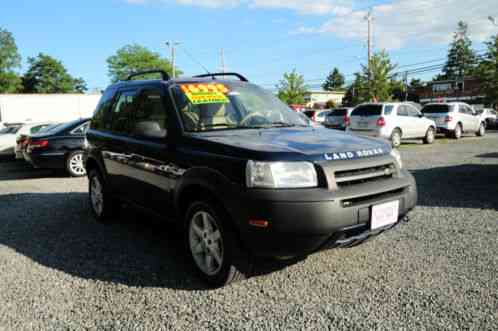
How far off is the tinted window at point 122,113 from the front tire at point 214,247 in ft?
5.62

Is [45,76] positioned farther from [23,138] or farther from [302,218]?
[302,218]

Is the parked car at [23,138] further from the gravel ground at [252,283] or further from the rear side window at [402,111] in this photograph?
the rear side window at [402,111]

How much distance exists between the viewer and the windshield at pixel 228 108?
12.9 ft

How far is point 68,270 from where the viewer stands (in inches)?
154

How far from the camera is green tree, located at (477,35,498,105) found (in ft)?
93.2

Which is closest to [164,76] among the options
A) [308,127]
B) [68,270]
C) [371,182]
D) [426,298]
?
[308,127]

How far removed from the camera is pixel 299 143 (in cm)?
334

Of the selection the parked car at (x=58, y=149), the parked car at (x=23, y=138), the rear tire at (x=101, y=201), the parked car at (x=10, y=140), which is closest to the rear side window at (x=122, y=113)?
the rear tire at (x=101, y=201)

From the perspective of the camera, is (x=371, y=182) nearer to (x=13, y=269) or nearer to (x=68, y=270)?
(x=68, y=270)

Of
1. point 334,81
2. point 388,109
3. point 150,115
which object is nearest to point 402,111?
point 388,109

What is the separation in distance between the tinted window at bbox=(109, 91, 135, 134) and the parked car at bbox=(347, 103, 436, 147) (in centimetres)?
1045

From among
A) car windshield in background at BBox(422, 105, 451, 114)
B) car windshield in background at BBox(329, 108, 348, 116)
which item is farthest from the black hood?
→ car windshield in background at BBox(422, 105, 451, 114)

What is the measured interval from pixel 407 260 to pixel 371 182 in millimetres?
1117

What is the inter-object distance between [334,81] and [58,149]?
127 m
